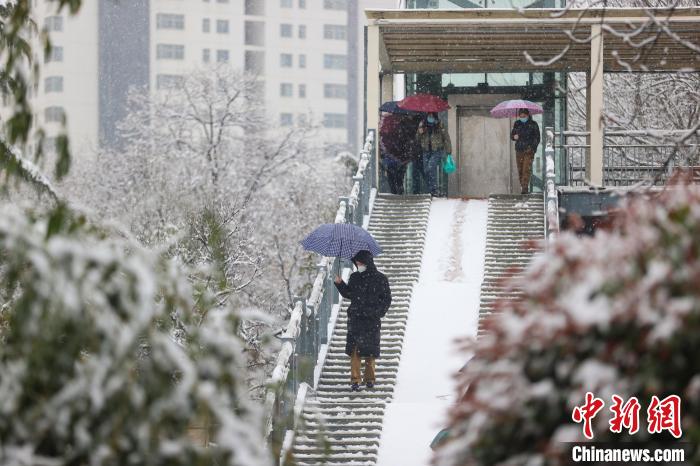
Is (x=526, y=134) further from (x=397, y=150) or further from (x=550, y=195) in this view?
(x=550, y=195)

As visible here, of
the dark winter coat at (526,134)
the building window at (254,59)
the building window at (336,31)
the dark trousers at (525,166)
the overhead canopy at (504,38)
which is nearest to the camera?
the dark winter coat at (526,134)

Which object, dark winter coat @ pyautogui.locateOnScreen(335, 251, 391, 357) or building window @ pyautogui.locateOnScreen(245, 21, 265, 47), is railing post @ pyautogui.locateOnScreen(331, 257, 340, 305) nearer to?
dark winter coat @ pyautogui.locateOnScreen(335, 251, 391, 357)

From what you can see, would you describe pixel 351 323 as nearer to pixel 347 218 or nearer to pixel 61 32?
pixel 347 218

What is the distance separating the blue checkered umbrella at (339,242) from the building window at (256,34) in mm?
93595

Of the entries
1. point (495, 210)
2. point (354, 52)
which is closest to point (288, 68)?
point (354, 52)

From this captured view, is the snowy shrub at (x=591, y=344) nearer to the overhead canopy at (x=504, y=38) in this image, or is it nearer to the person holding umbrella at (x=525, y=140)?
the overhead canopy at (x=504, y=38)

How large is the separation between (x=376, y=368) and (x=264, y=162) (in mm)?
39571

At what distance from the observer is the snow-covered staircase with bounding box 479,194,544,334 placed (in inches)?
683

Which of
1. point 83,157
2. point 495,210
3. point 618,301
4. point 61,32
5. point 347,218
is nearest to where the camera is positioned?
point 618,301

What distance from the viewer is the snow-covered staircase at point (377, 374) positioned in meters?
13.8

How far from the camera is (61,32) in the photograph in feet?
326

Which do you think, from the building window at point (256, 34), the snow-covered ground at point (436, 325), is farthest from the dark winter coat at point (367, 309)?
the building window at point (256, 34)

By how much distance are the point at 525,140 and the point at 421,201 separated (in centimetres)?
171

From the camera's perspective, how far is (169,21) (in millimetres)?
102562
